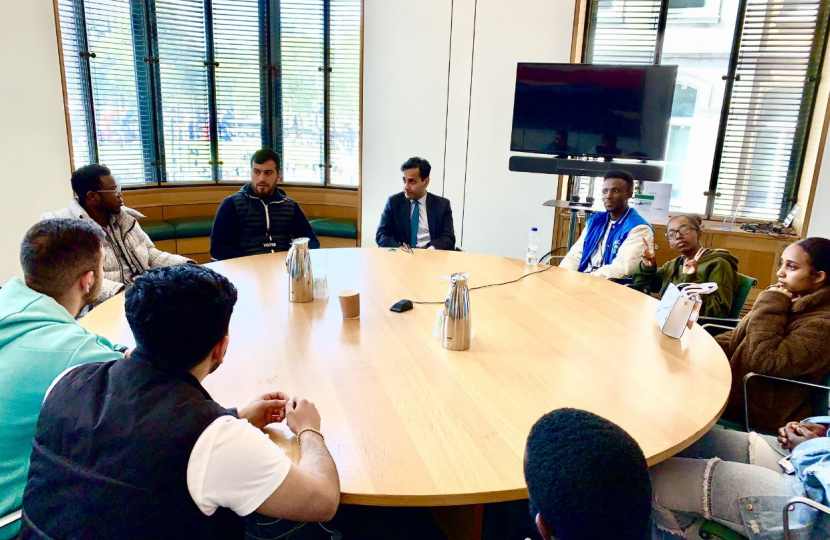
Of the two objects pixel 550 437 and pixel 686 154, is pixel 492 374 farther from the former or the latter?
pixel 686 154

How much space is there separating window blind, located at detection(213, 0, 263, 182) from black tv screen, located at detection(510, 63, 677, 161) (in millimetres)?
2761

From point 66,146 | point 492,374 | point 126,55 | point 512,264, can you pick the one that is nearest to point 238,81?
point 126,55

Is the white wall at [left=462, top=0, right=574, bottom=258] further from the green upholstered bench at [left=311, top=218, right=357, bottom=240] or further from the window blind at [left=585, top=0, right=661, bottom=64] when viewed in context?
the green upholstered bench at [left=311, top=218, right=357, bottom=240]

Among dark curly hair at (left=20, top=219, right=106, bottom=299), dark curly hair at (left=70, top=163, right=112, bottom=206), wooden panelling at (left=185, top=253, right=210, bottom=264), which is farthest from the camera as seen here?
wooden panelling at (left=185, top=253, right=210, bottom=264)

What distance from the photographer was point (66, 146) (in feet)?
14.2

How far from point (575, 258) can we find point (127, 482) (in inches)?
120

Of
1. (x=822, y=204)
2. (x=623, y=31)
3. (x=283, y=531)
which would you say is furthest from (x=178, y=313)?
(x=623, y=31)

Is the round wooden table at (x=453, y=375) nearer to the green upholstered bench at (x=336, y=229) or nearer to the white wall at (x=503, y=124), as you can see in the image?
the white wall at (x=503, y=124)

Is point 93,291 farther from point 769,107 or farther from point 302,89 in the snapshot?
point 769,107

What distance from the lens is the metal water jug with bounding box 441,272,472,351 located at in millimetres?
1918

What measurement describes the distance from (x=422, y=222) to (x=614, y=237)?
1.34 metres

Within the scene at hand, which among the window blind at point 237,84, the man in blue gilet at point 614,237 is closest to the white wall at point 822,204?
the man in blue gilet at point 614,237

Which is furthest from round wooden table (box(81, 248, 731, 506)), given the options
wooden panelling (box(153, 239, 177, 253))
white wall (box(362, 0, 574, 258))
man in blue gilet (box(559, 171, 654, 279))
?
wooden panelling (box(153, 239, 177, 253))

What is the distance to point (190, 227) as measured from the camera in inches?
215
